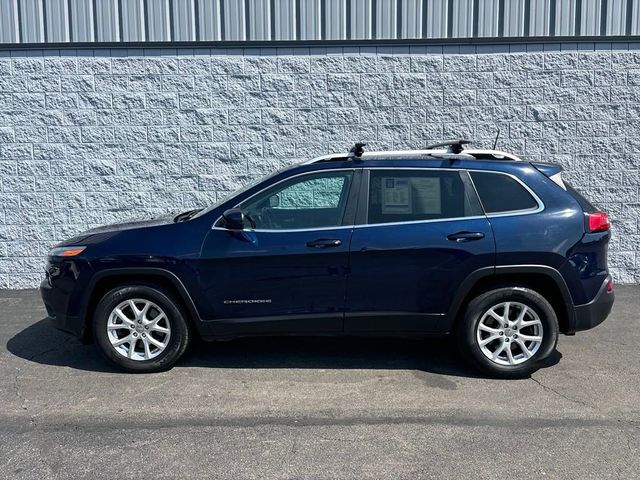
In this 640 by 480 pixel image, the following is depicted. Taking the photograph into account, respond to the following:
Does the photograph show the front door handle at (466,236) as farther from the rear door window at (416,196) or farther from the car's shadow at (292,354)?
the car's shadow at (292,354)

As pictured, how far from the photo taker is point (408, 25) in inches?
318

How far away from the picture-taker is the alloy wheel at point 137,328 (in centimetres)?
511

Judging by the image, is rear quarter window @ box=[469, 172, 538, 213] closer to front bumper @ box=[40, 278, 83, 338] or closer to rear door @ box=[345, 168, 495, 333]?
rear door @ box=[345, 168, 495, 333]

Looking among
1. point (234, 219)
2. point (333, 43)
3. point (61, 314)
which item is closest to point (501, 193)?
point (234, 219)

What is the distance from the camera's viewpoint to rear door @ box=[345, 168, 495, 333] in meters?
4.89

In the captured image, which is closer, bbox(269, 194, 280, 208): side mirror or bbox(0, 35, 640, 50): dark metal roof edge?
bbox(269, 194, 280, 208): side mirror

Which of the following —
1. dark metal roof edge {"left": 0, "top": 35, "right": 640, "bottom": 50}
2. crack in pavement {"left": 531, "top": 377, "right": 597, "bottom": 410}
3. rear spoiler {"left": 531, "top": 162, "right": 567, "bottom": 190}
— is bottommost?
crack in pavement {"left": 531, "top": 377, "right": 597, "bottom": 410}

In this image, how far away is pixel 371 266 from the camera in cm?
Answer: 493

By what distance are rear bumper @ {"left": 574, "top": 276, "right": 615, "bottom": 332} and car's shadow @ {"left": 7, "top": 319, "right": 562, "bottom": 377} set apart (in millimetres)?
586

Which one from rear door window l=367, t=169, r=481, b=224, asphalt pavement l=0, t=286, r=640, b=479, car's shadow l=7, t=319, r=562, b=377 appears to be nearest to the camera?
asphalt pavement l=0, t=286, r=640, b=479

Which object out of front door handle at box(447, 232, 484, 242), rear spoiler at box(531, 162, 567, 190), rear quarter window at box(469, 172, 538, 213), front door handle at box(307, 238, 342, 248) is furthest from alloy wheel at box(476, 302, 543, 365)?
front door handle at box(307, 238, 342, 248)

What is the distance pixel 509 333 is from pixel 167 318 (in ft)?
9.23

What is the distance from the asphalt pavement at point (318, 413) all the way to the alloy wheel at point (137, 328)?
0.75ft

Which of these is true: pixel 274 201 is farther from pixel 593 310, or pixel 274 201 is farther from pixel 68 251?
pixel 593 310
